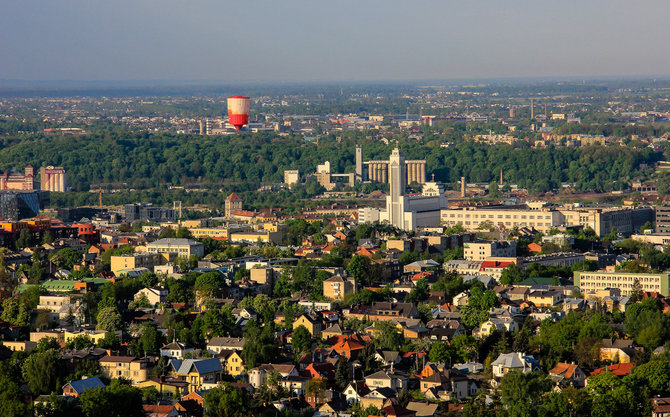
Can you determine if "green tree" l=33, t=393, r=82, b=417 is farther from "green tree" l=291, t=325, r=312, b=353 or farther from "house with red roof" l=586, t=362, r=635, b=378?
"house with red roof" l=586, t=362, r=635, b=378

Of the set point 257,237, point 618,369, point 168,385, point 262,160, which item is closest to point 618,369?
point 618,369

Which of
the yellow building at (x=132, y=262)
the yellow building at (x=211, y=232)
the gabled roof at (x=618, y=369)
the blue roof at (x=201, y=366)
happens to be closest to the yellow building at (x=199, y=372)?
the blue roof at (x=201, y=366)

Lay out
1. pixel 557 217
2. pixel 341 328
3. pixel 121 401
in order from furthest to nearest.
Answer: pixel 557 217, pixel 341 328, pixel 121 401

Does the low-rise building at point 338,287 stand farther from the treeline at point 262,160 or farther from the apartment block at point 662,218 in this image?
the treeline at point 262,160

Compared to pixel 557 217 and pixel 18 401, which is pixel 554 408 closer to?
pixel 18 401

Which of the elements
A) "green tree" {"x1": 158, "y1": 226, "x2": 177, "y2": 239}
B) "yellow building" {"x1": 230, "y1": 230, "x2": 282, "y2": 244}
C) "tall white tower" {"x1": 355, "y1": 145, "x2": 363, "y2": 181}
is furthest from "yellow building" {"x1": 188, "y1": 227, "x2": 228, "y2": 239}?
"tall white tower" {"x1": 355, "y1": 145, "x2": 363, "y2": 181}

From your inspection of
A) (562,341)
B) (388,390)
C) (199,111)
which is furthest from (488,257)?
(199,111)
